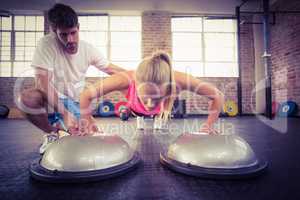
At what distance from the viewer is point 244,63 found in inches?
192

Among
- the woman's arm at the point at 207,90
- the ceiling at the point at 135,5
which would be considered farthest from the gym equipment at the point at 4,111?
the woman's arm at the point at 207,90

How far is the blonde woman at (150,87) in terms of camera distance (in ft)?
3.48

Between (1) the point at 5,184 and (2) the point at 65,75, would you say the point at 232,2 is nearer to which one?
(2) the point at 65,75

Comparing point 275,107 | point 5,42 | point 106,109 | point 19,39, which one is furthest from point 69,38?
point 5,42

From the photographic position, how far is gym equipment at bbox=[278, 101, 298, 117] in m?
3.79

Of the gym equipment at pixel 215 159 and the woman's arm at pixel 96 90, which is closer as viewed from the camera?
the gym equipment at pixel 215 159

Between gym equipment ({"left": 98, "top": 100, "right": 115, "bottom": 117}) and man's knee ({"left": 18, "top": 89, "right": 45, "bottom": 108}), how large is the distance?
3.13 m

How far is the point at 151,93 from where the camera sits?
1.10 m

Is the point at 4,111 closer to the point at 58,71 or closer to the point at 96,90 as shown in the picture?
the point at 58,71

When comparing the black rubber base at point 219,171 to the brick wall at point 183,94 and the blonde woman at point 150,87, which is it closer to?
the blonde woman at point 150,87

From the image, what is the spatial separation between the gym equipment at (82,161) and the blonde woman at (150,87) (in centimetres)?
14

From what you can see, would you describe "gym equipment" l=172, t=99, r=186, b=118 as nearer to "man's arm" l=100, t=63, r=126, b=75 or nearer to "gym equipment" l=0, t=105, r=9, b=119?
"man's arm" l=100, t=63, r=126, b=75

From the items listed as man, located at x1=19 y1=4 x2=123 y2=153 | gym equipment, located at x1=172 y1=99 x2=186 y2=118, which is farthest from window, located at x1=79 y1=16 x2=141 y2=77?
man, located at x1=19 y1=4 x2=123 y2=153

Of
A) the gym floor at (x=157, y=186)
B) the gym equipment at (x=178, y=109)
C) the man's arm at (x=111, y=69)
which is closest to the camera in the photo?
the gym floor at (x=157, y=186)
